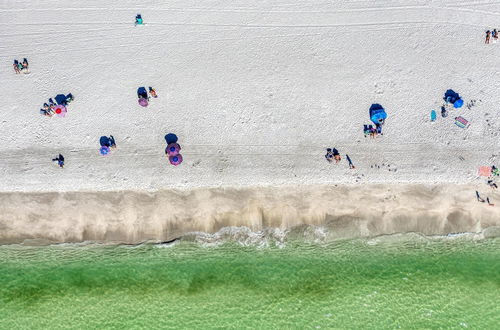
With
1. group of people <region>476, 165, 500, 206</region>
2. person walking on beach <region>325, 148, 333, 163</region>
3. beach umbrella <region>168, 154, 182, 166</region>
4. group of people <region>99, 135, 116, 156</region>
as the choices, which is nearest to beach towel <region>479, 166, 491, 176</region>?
group of people <region>476, 165, 500, 206</region>

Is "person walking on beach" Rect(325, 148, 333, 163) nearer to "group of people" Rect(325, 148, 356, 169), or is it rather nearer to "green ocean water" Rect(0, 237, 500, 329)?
"group of people" Rect(325, 148, 356, 169)

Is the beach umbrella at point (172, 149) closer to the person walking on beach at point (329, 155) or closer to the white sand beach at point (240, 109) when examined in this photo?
the white sand beach at point (240, 109)

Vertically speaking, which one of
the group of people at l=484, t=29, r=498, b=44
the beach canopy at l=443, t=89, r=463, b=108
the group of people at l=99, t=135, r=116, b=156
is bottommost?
the group of people at l=99, t=135, r=116, b=156

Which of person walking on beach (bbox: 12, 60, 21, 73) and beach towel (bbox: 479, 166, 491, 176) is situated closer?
beach towel (bbox: 479, 166, 491, 176)

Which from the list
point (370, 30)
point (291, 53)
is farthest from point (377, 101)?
point (291, 53)

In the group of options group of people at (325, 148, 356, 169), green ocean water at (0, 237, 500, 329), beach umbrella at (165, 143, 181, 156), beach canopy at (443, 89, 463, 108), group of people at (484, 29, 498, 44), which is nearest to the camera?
beach umbrella at (165, 143, 181, 156)

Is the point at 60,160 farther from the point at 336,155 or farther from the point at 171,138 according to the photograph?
the point at 336,155

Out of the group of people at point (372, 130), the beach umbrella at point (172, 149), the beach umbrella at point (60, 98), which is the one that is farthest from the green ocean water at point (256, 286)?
the beach umbrella at point (60, 98)

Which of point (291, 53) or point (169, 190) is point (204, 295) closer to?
point (169, 190)

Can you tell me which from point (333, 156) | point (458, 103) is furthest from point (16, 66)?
Result: point (458, 103)
